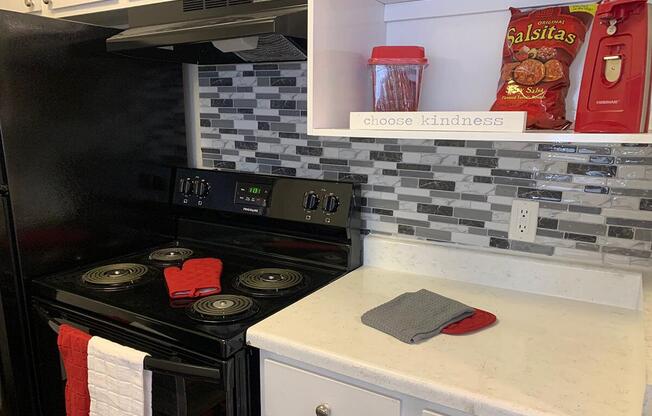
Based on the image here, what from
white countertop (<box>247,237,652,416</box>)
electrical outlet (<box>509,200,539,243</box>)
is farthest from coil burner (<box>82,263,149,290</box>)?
electrical outlet (<box>509,200,539,243</box>)

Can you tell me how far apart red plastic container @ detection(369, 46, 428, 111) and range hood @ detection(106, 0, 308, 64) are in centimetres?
21

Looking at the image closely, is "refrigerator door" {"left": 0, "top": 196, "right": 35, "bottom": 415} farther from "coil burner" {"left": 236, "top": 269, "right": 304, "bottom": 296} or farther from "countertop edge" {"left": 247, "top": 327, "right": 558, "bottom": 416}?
"countertop edge" {"left": 247, "top": 327, "right": 558, "bottom": 416}

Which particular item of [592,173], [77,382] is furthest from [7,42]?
[592,173]

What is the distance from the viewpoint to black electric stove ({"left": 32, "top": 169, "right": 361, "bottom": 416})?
1104 millimetres

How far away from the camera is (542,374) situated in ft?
3.00

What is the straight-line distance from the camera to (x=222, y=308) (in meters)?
1.18

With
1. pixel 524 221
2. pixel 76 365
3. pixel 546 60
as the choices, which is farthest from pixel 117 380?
pixel 546 60

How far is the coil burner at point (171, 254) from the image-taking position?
160 cm

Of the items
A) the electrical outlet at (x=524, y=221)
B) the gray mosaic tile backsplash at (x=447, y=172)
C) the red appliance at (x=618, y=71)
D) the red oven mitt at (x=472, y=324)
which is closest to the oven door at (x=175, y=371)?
the red oven mitt at (x=472, y=324)

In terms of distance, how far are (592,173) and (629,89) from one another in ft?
1.08

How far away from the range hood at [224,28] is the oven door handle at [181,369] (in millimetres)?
781

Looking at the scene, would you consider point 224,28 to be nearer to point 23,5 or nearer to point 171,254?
point 171,254

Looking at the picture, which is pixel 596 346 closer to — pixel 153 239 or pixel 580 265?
pixel 580 265

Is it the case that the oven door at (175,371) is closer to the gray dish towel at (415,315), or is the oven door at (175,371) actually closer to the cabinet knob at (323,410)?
the cabinet knob at (323,410)
